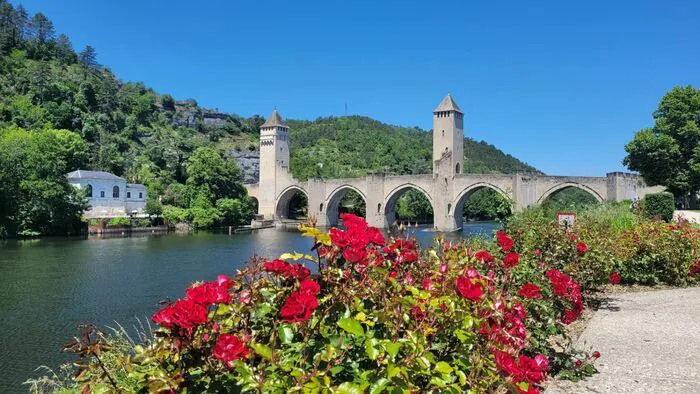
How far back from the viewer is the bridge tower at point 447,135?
46719 millimetres

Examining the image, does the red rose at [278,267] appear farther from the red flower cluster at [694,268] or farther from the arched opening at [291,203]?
the arched opening at [291,203]

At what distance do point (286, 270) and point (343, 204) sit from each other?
58180 millimetres

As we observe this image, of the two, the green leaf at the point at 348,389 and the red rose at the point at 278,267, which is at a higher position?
the red rose at the point at 278,267

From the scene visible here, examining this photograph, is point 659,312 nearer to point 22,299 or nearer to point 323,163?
point 22,299

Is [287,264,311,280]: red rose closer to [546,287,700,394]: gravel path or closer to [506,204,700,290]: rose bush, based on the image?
[546,287,700,394]: gravel path

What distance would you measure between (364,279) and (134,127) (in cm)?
7420

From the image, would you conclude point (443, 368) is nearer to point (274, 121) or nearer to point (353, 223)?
point (353, 223)

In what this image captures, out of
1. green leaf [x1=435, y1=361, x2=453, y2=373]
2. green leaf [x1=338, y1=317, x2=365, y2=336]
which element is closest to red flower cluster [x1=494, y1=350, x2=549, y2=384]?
green leaf [x1=435, y1=361, x2=453, y2=373]

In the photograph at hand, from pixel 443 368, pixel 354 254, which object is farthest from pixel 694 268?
pixel 354 254

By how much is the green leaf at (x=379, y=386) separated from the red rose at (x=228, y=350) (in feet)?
1.68

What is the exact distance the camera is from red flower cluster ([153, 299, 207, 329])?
1848 mm

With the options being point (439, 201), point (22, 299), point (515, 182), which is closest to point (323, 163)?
point (439, 201)

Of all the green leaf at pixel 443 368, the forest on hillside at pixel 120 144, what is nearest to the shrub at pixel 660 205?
the green leaf at pixel 443 368

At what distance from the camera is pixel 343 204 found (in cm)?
6056
